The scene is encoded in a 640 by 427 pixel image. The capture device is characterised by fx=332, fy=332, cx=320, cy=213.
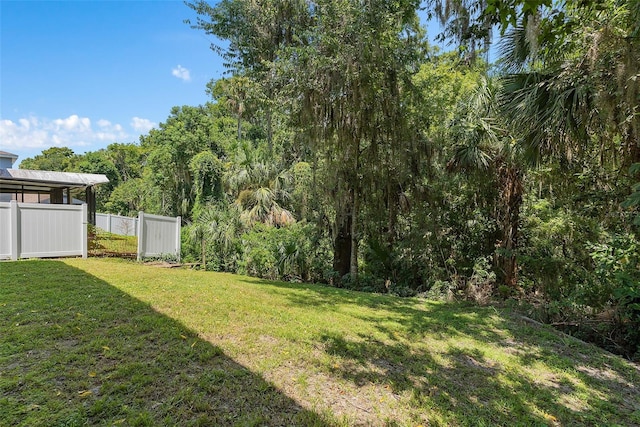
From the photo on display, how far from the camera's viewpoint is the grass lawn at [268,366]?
206 cm

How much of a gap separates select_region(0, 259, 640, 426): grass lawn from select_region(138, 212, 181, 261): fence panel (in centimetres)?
434

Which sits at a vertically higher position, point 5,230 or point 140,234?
point 5,230

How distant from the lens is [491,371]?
10.3 feet

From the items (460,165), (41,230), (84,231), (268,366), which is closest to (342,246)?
(460,165)

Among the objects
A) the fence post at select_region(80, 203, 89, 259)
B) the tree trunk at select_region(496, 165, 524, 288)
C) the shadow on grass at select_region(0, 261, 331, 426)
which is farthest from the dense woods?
the shadow on grass at select_region(0, 261, 331, 426)

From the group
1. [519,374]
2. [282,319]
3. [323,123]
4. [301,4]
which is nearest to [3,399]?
[282,319]

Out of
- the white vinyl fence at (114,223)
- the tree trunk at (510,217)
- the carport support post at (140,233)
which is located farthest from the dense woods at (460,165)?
the white vinyl fence at (114,223)

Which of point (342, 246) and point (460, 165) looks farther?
point (342, 246)

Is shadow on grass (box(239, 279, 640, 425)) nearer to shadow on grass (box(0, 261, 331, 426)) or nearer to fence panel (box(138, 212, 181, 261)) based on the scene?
shadow on grass (box(0, 261, 331, 426))

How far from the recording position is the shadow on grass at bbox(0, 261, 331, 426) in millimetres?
1907

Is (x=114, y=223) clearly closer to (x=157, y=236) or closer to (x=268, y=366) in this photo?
(x=157, y=236)

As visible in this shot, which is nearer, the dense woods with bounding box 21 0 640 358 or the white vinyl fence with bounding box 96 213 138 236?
the dense woods with bounding box 21 0 640 358

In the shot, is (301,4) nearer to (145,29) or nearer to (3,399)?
(145,29)

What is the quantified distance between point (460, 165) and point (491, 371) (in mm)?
5224
